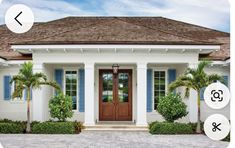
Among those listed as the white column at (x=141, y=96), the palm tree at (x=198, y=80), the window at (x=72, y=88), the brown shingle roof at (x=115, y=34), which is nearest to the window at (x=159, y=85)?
the brown shingle roof at (x=115, y=34)

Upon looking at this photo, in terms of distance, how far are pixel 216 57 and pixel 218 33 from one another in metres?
3.94

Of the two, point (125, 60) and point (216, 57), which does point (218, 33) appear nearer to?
point (216, 57)

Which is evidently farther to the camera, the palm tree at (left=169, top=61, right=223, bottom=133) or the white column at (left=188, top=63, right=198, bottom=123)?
the white column at (left=188, top=63, right=198, bottom=123)

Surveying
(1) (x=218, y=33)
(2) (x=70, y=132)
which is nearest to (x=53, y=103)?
(2) (x=70, y=132)

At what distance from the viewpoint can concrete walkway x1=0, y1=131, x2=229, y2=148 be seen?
417 inches

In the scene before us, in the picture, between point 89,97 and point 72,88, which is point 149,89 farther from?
point 72,88

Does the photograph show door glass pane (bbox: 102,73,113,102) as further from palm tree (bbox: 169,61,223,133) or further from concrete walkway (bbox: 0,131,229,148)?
palm tree (bbox: 169,61,223,133)

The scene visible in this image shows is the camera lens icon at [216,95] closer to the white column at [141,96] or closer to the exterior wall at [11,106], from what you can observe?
the white column at [141,96]

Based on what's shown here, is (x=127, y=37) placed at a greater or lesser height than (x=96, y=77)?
greater

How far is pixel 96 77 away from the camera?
1688 centimetres

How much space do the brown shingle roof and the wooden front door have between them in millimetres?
1954

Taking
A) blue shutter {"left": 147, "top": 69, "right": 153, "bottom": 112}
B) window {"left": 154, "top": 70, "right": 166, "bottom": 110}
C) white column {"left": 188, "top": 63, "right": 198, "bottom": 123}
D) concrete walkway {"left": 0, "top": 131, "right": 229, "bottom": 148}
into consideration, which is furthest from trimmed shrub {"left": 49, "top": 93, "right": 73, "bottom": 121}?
white column {"left": 188, "top": 63, "right": 198, "bottom": 123}

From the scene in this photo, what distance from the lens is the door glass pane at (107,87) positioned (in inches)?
669

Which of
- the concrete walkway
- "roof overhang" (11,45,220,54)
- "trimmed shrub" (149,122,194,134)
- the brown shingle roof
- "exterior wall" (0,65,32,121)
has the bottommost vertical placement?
the concrete walkway
